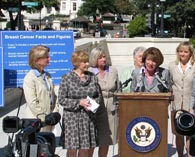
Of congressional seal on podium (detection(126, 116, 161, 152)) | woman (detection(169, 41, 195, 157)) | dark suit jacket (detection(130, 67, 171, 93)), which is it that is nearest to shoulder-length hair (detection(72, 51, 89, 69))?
dark suit jacket (detection(130, 67, 171, 93))

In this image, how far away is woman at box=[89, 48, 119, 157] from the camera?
5.44 m

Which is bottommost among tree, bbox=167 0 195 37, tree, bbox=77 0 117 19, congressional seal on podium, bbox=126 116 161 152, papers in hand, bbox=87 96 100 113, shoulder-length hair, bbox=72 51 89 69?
congressional seal on podium, bbox=126 116 161 152

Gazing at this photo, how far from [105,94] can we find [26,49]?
6.75 ft

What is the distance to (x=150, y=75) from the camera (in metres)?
5.14

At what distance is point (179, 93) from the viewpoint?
5777 millimetres

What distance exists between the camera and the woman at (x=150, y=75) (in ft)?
16.4

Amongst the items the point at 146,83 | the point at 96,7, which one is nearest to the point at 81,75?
the point at 146,83

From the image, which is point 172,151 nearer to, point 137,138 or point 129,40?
point 137,138

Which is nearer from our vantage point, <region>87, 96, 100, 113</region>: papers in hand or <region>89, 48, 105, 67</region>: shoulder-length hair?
<region>87, 96, 100, 113</region>: papers in hand

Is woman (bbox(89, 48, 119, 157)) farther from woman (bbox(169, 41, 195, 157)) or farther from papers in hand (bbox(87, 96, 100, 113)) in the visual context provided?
woman (bbox(169, 41, 195, 157))

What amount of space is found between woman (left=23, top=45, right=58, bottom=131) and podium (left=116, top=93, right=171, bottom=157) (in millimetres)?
1090

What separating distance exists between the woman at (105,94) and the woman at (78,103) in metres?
0.26

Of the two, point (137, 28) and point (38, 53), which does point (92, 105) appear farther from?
point (137, 28)

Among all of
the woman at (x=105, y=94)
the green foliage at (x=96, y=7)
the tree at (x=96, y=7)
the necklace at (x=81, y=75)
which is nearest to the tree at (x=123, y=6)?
the tree at (x=96, y=7)
